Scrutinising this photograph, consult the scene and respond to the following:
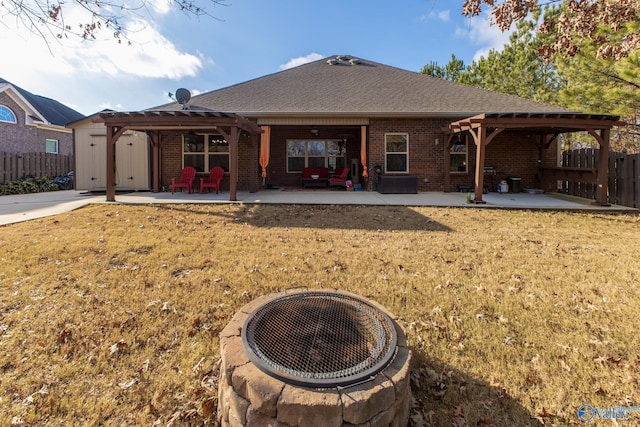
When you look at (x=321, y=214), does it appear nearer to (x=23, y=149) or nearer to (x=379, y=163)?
(x=379, y=163)

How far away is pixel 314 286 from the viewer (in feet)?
13.2

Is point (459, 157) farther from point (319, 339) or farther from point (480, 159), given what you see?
point (319, 339)

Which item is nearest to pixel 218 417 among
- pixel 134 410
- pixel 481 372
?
pixel 134 410

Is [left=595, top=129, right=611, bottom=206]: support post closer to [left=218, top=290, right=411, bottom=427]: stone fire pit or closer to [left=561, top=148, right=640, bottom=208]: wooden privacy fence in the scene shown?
[left=561, top=148, right=640, bottom=208]: wooden privacy fence

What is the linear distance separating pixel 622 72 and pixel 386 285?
38.9 feet

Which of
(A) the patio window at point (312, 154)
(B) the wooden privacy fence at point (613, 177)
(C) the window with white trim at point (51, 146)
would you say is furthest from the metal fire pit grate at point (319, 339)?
(C) the window with white trim at point (51, 146)

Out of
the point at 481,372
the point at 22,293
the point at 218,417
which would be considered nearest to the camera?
the point at 218,417

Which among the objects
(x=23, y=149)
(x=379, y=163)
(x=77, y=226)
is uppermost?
(x=23, y=149)

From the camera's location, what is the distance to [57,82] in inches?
192

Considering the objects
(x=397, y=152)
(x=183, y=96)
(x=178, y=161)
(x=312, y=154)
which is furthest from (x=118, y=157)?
(x=397, y=152)

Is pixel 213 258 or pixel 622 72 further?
pixel 622 72

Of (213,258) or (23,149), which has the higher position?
(23,149)
